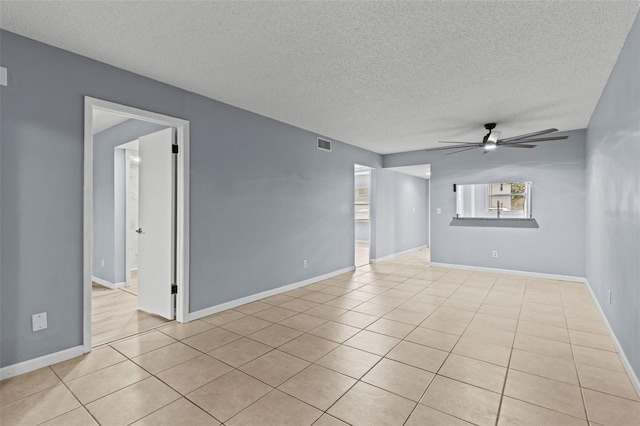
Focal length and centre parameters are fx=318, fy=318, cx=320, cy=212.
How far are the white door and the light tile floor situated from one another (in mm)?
527

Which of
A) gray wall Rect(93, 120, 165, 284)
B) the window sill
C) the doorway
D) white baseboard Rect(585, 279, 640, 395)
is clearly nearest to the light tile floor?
white baseboard Rect(585, 279, 640, 395)

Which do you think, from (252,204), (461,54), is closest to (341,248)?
(252,204)

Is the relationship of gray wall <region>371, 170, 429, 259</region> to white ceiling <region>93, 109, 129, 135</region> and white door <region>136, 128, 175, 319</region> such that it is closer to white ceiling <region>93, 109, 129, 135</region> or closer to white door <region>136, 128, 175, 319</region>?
white door <region>136, 128, 175, 319</region>

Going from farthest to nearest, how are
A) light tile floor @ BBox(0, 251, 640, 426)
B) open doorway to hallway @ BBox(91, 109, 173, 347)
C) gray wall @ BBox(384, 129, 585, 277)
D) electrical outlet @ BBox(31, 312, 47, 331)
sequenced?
1. gray wall @ BBox(384, 129, 585, 277)
2. open doorway to hallway @ BBox(91, 109, 173, 347)
3. electrical outlet @ BBox(31, 312, 47, 331)
4. light tile floor @ BBox(0, 251, 640, 426)

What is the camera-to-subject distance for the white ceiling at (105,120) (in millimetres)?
4387

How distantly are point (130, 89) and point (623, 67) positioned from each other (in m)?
4.35

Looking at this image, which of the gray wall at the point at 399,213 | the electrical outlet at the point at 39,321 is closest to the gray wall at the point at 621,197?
the gray wall at the point at 399,213

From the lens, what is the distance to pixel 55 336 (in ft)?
8.61

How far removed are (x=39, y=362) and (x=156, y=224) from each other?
65.4 inches

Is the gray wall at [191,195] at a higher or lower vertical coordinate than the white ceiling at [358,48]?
lower

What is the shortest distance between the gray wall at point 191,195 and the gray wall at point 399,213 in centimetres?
126

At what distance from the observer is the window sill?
19.1 feet

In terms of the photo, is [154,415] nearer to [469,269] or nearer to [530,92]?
[530,92]

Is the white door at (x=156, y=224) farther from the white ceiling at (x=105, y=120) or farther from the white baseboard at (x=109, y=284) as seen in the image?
the white baseboard at (x=109, y=284)
